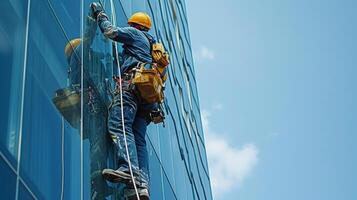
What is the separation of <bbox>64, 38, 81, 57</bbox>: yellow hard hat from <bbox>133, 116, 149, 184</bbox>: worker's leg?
1.58 metres

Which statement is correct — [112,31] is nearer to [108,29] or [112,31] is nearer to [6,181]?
[108,29]

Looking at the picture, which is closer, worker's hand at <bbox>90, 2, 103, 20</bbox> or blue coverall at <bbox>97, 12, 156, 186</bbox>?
blue coverall at <bbox>97, 12, 156, 186</bbox>

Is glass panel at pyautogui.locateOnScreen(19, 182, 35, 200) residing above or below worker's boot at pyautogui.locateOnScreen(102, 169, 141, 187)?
below

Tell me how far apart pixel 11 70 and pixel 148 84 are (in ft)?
9.66

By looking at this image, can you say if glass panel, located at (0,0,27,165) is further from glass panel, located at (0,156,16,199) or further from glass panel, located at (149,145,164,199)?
glass panel, located at (149,145,164,199)

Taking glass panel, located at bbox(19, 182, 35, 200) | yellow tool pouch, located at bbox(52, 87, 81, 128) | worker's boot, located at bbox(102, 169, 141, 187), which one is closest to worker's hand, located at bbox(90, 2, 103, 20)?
yellow tool pouch, located at bbox(52, 87, 81, 128)

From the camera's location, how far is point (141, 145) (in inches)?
353

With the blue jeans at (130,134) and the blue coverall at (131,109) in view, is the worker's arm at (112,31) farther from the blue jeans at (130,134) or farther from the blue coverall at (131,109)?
the blue jeans at (130,134)

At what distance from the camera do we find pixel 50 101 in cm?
678

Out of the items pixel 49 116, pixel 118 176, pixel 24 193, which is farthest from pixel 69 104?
pixel 24 193

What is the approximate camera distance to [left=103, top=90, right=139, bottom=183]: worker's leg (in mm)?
7770

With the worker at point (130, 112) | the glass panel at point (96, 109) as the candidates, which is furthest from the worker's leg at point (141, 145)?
the glass panel at point (96, 109)

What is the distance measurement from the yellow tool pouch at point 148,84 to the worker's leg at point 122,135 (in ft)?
0.55

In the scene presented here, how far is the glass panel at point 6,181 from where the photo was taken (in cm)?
525
